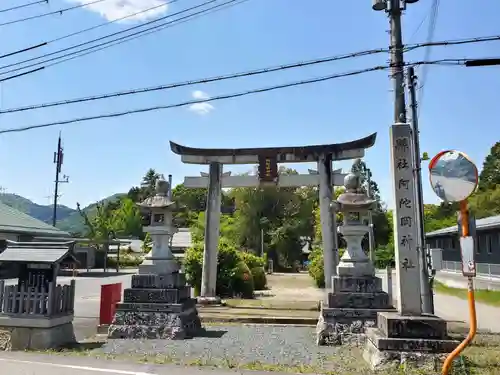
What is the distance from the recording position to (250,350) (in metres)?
8.90

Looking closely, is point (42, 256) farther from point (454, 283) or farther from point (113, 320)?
point (454, 283)

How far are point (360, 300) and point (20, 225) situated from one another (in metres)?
27.8

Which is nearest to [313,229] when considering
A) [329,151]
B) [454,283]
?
[454,283]

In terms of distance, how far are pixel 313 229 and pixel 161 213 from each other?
34.2m

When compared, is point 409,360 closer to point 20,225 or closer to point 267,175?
point 267,175

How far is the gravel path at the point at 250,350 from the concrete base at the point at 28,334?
3.33ft

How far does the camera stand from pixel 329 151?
54.4 feet

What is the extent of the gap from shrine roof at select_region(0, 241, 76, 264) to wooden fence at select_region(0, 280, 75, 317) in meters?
0.55

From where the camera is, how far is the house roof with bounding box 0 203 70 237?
29.2 metres

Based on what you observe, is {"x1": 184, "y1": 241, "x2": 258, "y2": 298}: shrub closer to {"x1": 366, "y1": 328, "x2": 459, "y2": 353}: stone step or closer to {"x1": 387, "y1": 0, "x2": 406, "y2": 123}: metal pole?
{"x1": 387, "y1": 0, "x2": 406, "y2": 123}: metal pole

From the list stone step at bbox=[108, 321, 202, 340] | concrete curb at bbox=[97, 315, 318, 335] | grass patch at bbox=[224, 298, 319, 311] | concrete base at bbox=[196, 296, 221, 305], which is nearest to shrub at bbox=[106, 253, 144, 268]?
grass patch at bbox=[224, 298, 319, 311]

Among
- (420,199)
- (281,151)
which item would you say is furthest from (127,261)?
(420,199)

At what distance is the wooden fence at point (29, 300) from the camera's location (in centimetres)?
888

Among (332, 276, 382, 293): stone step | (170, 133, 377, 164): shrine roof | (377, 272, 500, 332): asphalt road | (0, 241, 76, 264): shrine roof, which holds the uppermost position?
(170, 133, 377, 164): shrine roof
